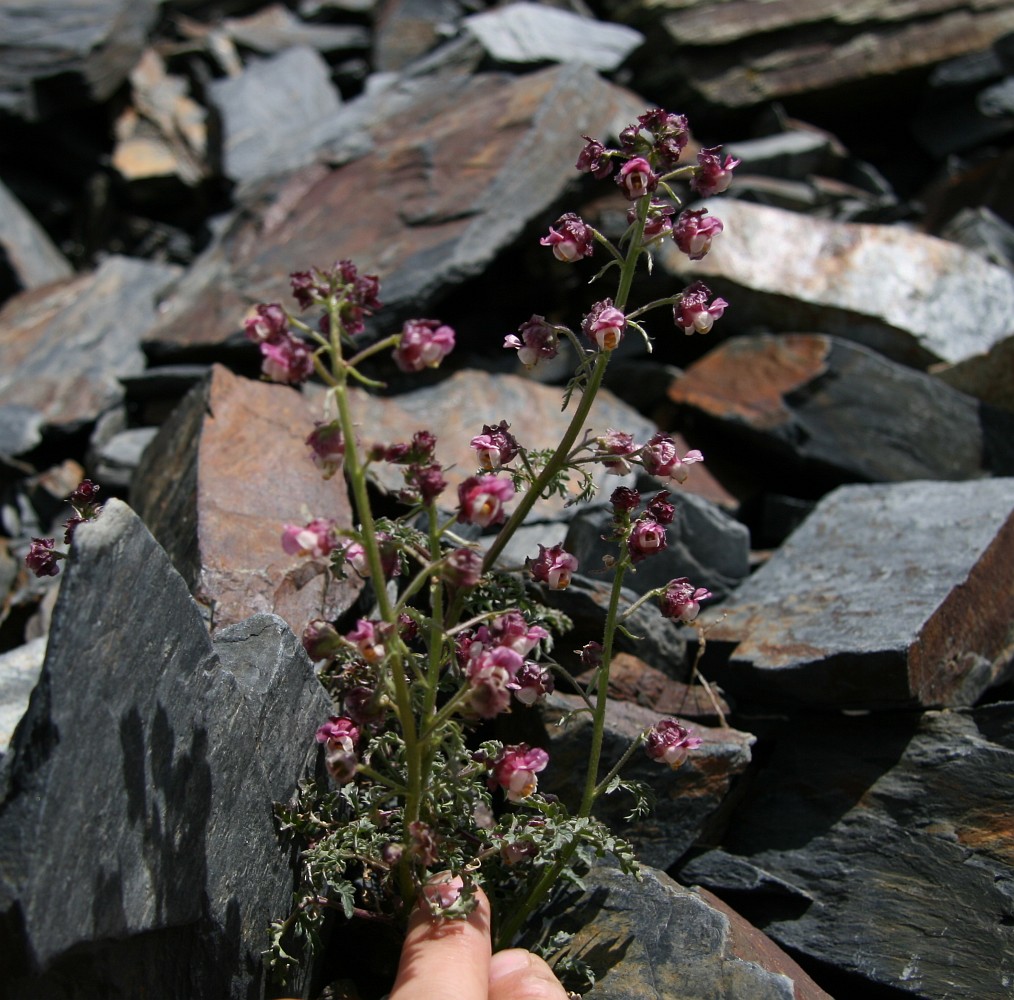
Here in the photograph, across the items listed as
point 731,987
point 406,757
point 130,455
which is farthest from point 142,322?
point 731,987

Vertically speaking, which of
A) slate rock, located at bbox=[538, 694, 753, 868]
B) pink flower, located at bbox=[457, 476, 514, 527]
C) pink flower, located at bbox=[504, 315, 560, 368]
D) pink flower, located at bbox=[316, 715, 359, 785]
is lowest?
slate rock, located at bbox=[538, 694, 753, 868]

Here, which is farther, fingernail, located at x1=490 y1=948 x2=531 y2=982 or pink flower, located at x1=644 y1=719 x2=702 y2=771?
pink flower, located at x1=644 y1=719 x2=702 y2=771

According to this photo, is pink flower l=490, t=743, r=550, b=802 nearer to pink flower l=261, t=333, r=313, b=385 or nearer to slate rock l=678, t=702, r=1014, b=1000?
pink flower l=261, t=333, r=313, b=385

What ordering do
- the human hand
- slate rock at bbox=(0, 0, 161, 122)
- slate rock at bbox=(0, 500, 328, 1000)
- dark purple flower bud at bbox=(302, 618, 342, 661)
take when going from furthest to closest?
slate rock at bbox=(0, 0, 161, 122) < the human hand < dark purple flower bud at bbox=(302, 618, 342, 661) < slate rock at bbox=(0, 500, 328, 1000)

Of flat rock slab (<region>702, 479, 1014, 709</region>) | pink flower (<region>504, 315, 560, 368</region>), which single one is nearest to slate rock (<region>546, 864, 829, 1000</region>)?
flat rock slab (<region>702, 479, 1014, 709</region>)

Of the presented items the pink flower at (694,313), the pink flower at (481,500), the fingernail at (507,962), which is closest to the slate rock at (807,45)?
the pink flower at (694,313)

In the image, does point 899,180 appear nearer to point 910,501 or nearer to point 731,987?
point 910,501
